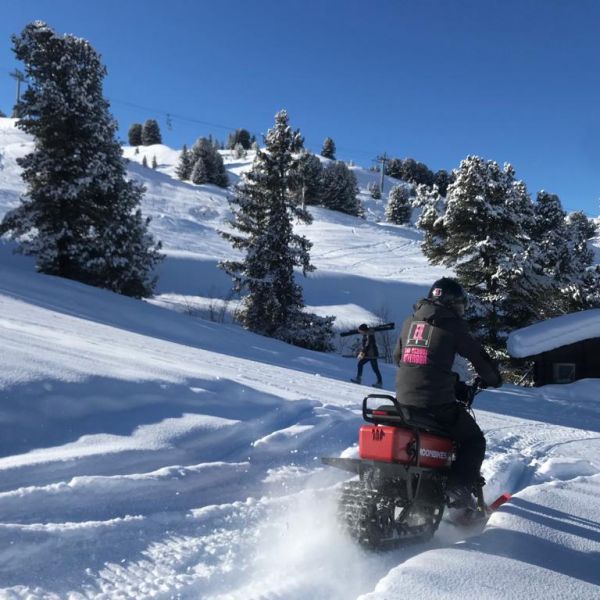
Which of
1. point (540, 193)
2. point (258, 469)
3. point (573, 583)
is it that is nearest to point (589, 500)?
point (573, 583)

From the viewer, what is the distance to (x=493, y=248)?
21.4m

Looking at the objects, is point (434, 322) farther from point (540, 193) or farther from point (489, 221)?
point (540, 193)

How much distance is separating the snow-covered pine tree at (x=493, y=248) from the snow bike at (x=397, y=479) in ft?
58.7

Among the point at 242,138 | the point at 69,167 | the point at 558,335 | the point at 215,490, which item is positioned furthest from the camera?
the point at 242,138

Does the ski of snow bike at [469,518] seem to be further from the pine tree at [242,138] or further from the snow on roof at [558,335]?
the pine tree at [242,138]

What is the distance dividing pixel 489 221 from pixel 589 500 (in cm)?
1786

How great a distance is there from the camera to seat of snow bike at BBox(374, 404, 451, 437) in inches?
Answer: 160

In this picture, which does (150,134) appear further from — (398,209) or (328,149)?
(398,209)

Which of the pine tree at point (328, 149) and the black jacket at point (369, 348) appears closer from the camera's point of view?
the black jacket at point (369, 348)

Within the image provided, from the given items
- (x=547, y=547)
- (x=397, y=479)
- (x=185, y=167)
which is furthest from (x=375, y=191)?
(x=547, y=547)

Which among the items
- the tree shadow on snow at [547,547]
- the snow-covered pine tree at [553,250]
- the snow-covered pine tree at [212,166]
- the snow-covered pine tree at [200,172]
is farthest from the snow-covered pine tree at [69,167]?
the snow-covered pine tree at [212,166]

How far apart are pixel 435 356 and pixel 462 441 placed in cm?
70

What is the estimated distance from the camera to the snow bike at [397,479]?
3.76 metres

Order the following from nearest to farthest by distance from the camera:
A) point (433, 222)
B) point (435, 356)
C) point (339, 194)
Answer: point (435, 356)
point (433, 222)
point (339, 194)
